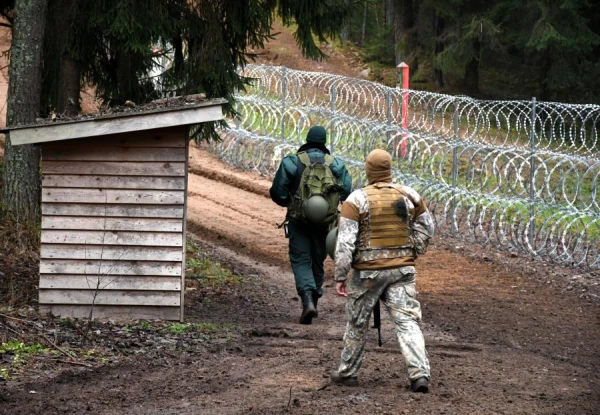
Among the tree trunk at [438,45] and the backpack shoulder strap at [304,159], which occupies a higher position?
the tree trunk at [438,45]

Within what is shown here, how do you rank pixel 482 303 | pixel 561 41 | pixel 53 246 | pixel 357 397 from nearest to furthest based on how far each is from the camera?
1. pixel 357 397
2. pixel 53 246
3. pixel 482 303
4. pixel 561 41

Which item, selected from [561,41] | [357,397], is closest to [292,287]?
[357,397]

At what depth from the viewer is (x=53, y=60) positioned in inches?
499

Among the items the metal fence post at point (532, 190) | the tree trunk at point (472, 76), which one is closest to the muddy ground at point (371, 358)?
the metal fence post at point (532, 190)

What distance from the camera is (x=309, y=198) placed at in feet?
30.5

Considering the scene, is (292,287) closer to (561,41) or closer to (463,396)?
(463,396)

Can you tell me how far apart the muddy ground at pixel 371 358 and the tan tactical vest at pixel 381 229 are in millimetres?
994

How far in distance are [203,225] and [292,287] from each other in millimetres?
4443

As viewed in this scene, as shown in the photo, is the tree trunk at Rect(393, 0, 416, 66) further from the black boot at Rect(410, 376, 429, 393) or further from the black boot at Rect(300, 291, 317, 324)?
the black boot at Rect(410, 376, 429, 393)

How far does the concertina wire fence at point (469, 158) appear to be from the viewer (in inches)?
526

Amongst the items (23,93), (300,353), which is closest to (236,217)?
(23,93)

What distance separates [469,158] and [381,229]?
7587mm

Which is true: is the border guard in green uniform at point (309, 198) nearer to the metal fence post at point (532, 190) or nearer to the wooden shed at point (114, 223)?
the wooden shed at point (114, 223)

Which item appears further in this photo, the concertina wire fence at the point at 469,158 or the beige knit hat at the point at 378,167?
the concertina wire fence at the point at 469,158
